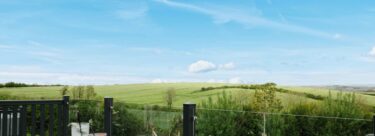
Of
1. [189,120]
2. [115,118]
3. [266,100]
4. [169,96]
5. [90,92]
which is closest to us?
[189,120]

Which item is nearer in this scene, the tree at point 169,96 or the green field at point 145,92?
the green field at point 145,92

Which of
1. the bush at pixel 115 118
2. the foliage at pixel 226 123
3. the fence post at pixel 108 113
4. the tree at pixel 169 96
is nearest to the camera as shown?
the fence post at pixel 108 113

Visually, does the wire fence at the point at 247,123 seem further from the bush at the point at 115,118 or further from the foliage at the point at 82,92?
the foliage at the point at 82,92

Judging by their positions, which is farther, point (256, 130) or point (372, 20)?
point (372, 20)

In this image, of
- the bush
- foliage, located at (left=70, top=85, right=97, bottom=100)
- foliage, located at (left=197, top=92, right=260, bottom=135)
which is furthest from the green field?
foliage, located at (left=197, top=92, right=260, bottom=135)

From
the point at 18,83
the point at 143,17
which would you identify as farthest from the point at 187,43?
the point at 18,83

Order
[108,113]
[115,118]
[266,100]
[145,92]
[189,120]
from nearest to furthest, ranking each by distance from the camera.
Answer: [189,120] → [108,113] → [115,118] → [266,100] → [145,92]

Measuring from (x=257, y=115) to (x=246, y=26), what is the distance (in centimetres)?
465

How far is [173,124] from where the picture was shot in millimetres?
8430

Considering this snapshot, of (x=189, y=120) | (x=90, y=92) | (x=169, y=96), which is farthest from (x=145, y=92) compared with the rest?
(x=189, y=120)

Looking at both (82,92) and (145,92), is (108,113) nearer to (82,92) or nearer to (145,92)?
(82,92)

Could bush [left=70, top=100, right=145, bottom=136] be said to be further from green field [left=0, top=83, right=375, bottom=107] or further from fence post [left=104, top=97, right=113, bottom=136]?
green field [left=0, top=83, right=375, bottom=107]

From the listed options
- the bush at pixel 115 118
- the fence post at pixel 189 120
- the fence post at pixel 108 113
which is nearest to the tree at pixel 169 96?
the bush at pixel 115 118

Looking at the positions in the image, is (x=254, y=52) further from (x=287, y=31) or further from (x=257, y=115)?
(x=257, y=115)
